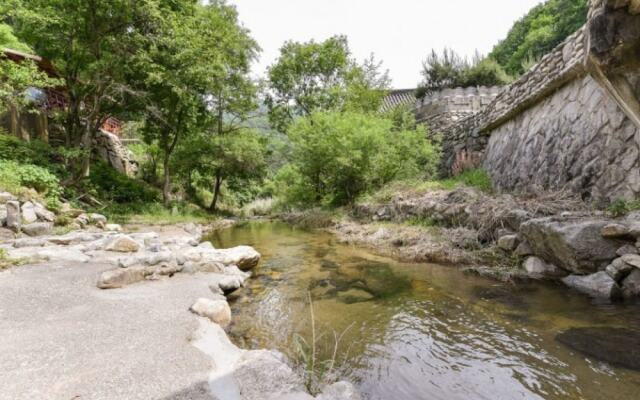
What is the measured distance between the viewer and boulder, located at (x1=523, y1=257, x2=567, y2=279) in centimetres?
451

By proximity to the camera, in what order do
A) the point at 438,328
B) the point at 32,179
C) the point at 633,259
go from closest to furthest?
1. the point at 438,328
2. the point at 633,259
3. the point at 32,179

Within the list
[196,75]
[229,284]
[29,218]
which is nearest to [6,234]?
[29,218]

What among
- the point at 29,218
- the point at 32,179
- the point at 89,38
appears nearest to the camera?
the point at 29,218

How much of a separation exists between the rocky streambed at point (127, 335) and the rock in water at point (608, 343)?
81.6 inches

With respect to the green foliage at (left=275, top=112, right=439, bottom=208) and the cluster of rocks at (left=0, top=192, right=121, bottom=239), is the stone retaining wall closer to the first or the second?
the green foliage at (left=275, top=112, right=439, bottom=208)

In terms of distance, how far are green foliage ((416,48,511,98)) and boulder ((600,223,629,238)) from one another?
1223cm

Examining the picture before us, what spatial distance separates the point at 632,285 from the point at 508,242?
177cm

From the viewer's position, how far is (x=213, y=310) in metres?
3.35

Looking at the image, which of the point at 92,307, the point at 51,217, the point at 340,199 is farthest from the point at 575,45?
the point at 51,217

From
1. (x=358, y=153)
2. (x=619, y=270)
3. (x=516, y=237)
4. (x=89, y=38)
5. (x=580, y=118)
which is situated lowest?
(x=619, y=270)

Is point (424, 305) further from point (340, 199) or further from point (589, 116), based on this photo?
point (340, 199)

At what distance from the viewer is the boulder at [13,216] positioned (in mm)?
5980

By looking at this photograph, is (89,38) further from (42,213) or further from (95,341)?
(95,341)

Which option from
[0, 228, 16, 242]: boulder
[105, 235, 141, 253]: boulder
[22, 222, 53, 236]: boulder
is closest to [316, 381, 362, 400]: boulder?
[105, 235, 141, 253]: boulder
